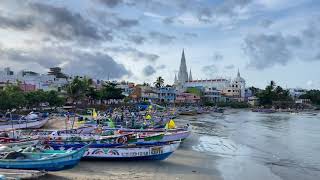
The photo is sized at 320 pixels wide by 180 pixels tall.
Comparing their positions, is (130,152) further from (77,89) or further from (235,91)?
(235,91)

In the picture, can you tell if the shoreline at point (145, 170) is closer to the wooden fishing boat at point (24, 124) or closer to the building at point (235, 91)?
the wooden fishing boat at point (24, 124)

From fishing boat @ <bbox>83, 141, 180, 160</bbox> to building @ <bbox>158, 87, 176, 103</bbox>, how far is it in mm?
114323

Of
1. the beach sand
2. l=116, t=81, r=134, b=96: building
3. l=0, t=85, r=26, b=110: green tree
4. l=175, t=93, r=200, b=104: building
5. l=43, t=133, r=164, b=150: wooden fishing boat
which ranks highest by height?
l=116, t=81, r=134, b=96: building

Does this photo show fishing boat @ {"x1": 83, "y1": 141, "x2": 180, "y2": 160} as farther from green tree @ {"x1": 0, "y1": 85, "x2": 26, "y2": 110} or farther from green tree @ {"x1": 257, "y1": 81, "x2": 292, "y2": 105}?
green tree @ {"x1": 257, "y1": 81, "x2": 292, "y2": 105}

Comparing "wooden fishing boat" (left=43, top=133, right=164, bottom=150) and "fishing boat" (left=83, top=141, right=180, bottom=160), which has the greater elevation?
"wooden fishing boat" (left=43, top=133, right=164, bottom=150)

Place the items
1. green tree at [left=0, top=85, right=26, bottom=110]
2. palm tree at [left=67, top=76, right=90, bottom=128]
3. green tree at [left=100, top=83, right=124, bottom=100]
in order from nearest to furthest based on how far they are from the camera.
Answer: green tree at [left=0, top=85, right=26, bottom=110], palm tree at [left=67, top=76, right=90, bottom=128], green tree at [left=100, top=83, right=124, bottom=100]

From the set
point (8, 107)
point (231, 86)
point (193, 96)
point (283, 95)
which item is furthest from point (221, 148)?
point (231, 86)

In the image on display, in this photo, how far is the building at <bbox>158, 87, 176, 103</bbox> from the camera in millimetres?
142750

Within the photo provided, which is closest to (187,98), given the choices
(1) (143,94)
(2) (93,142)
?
(1) (143,94)

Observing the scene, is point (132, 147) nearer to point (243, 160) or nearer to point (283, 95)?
point (243, 160)

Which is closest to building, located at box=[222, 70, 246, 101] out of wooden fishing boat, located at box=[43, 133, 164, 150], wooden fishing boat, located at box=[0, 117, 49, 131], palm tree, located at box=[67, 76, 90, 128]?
palm tree, located at box=[67, 76, 90, 128]

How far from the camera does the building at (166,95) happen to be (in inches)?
5620

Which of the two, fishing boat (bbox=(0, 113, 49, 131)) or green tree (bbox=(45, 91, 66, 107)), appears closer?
fishing boat (bbox=(0, 113, 49, 131))

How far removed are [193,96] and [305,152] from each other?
401 feet
